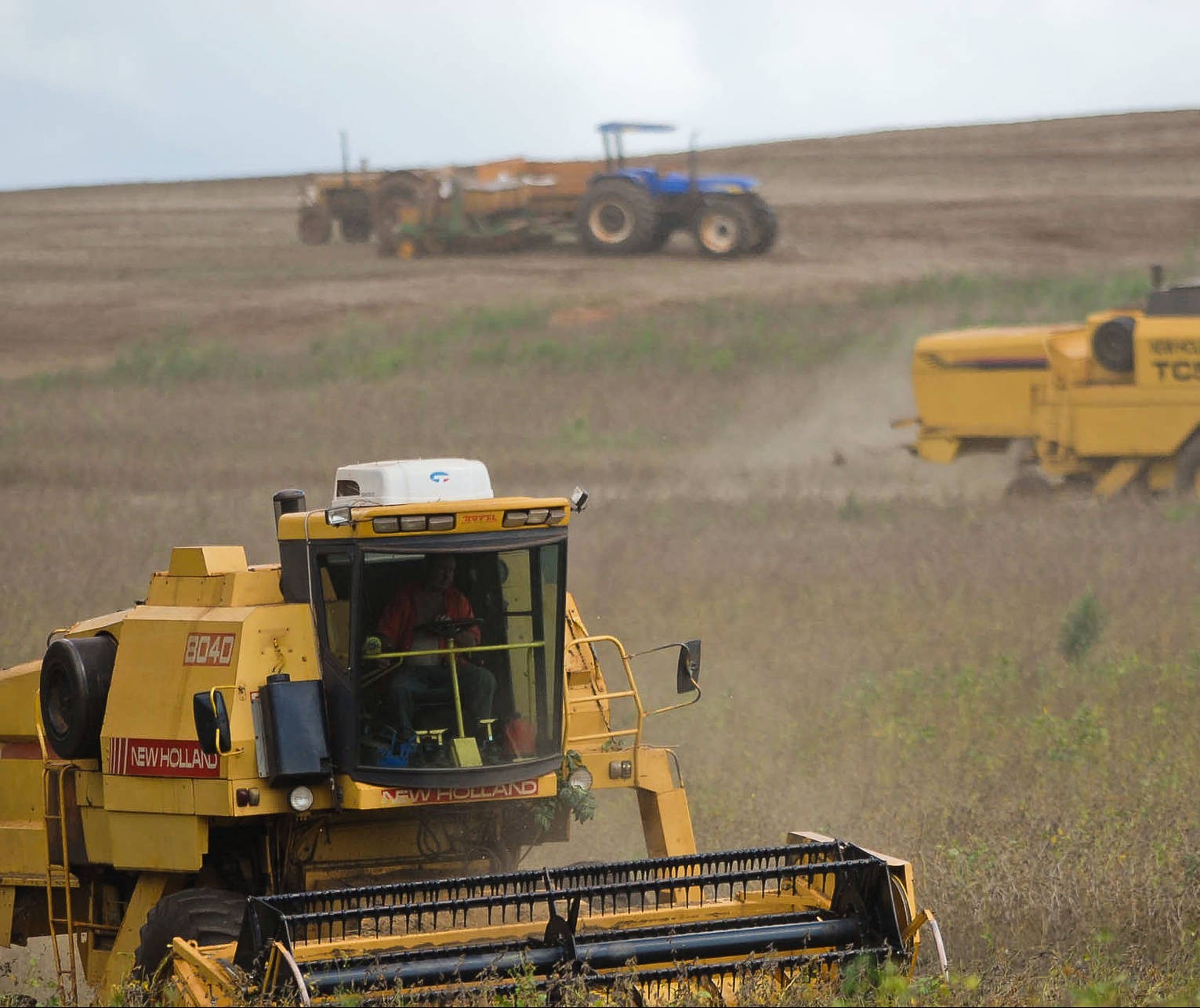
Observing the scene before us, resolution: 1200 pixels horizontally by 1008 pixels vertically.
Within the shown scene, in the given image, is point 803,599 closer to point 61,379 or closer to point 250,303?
point 61,379

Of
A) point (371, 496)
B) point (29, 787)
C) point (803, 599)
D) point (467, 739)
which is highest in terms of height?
point (371, 496)

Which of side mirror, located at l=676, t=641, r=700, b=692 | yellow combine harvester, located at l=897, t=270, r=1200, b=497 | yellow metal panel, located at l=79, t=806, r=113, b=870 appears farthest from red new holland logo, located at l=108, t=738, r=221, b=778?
yellow combine harvester, located at l=897, t=270, r=1200, b=497

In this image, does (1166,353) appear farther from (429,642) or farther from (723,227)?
(429,642)

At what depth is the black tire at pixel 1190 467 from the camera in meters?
21.9

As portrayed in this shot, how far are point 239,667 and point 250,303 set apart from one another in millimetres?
29681

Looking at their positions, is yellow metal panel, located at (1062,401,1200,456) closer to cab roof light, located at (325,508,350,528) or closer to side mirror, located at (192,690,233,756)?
cab roof light, located at (325,508,350,528)

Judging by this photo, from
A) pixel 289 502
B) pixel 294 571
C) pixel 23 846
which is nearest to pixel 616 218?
pixel 289 502

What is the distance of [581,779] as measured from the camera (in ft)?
28.2

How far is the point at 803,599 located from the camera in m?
19.1

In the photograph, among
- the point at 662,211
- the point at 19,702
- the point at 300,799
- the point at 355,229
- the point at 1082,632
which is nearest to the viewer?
the point at 300,799

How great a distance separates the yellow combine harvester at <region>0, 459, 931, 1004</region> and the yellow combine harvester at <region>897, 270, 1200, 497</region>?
14.4 meters

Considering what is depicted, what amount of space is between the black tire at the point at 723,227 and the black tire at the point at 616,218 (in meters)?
0.95

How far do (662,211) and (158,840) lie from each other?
2738 centimetres

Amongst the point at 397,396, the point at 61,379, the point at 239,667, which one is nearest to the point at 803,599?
the point at 239,667
